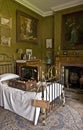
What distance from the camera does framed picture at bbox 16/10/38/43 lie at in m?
4.52

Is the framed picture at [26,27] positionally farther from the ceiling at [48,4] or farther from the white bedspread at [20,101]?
the white bedspread at [20,101]

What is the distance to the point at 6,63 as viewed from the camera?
4.07m

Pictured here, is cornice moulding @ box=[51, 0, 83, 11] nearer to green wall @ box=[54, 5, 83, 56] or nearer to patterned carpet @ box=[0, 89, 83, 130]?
green wall @ box=[54, 5, 83, 56]

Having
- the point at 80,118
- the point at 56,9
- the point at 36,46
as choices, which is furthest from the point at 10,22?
the point at 80,118

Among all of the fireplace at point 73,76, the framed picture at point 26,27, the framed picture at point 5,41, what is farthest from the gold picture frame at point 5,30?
the fireplace at point 73,76

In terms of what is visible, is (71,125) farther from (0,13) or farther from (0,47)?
(0,13)

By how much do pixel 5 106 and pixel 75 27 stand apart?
3.78 meters

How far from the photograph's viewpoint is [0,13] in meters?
3.85

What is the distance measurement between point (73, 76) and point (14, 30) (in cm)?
289

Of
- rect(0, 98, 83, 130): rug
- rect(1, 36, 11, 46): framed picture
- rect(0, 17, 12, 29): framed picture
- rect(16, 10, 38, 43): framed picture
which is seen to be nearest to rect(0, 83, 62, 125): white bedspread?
rect(0, 98, 83, 130): rug

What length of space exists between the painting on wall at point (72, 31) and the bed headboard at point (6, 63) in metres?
2.20

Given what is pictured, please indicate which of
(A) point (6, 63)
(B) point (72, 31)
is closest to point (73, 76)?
(B) point (72, 31)

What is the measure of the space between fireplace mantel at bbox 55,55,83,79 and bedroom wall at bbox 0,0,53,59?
1.25 meters

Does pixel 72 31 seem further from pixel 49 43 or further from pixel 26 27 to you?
pixel 26 27
